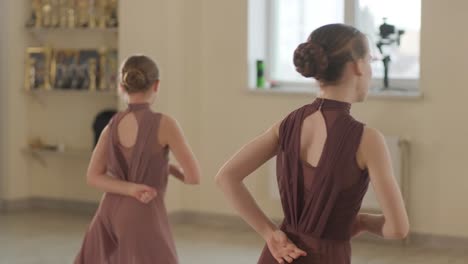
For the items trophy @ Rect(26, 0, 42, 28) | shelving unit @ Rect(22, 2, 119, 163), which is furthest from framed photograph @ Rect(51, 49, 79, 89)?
trophy @ Rect(26, 0, 42, 28)

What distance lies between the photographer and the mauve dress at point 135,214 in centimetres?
341

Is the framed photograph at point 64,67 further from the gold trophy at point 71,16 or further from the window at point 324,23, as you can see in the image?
the window at point 324,23

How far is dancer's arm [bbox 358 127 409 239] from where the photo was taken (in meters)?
2.01

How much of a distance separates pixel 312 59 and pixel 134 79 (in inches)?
59.6

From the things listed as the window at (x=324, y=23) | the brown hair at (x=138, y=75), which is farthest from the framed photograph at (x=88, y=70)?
the brown hair at (x=138, y=75)

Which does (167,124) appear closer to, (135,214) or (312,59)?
(135,214)

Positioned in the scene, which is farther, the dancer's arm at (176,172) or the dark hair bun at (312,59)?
the dancer's arm at (176,172)

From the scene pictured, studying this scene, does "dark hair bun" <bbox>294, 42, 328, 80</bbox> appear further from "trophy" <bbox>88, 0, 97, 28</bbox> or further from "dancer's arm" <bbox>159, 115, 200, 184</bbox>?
"trophy" <bbox>88, 0, 97, 28</bbox>

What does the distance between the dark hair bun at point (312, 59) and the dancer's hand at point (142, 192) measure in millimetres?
1385

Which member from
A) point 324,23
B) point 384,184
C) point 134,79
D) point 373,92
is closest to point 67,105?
point 324,23

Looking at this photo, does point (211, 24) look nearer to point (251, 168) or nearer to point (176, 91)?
point (176, 91)

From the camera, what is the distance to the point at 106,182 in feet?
11.3

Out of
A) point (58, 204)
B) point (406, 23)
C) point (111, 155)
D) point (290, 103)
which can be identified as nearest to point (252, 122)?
point (290, 103)

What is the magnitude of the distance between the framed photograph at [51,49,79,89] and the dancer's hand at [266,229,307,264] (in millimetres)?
5161
